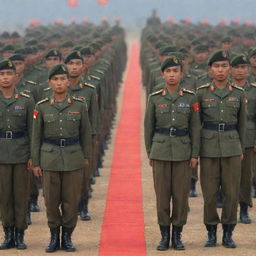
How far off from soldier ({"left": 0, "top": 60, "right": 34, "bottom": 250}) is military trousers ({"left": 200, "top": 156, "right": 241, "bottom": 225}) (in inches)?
74.6

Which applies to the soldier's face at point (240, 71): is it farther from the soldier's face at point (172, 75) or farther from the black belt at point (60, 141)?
the black belt at point (60, 141)

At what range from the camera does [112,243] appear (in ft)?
33.7

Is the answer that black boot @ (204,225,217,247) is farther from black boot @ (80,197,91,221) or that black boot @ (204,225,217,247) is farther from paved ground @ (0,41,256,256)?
black boot @ (80,197,91,221)

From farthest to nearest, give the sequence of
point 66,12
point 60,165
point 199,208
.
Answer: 1. point 66,12
2. point 199,208
3. point 60,165

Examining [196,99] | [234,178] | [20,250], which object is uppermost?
[196,99]

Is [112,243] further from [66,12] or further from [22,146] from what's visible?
[66,12]

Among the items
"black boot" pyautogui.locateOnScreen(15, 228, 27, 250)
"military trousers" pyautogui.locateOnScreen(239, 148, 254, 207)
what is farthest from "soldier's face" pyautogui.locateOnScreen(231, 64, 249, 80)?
"black boot" pyautogui.locateOnScreen(15, 228, 27, 250)

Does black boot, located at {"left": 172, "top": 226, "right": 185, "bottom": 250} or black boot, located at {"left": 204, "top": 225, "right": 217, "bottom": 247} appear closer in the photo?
black boot, located at {"left": 172, "top": 226, "right": 185, "bottom": 250}

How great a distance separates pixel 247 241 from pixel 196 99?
1.68 metres

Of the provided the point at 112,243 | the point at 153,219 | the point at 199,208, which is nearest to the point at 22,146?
the point at 112,243

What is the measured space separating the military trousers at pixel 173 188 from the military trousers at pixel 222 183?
24 centimetres

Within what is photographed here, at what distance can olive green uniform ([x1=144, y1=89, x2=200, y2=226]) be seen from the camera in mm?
9852

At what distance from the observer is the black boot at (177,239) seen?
988cm

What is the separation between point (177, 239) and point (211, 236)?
406 millimetres
